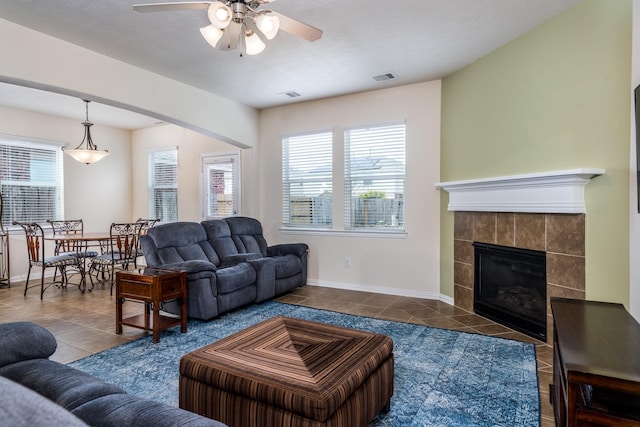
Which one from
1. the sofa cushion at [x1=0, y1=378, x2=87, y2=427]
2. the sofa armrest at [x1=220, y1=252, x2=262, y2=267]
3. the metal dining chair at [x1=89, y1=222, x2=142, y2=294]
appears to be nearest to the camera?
the sofa cushion at [x1=0, y1=378, x2=87, y2=427]

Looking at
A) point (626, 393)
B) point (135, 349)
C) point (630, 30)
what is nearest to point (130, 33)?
point (135, 349)

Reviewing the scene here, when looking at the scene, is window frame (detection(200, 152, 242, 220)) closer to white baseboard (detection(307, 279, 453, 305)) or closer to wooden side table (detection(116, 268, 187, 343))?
white baseboard (detection(307, 279, 453, 305))

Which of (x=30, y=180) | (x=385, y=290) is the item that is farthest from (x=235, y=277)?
(x=30, y=180)

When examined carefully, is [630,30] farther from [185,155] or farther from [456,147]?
[185,155]

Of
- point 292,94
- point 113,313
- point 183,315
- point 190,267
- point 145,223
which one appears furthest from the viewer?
point 145,223

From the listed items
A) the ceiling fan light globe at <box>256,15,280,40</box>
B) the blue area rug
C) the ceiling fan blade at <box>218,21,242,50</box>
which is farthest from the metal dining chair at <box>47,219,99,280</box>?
the ceiling fan light globe at <box>256,15,280,40</box>

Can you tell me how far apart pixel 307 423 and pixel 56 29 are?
3.63m

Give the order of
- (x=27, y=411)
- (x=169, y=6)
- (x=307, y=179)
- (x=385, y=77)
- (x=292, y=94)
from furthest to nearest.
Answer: (x=307, y=179) → (x=292, y=94) → (x=385, y=77) → (x=169, y=6) → (x=27, y=411)

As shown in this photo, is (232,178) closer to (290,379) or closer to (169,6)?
(169,6)

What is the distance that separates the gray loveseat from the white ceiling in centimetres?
243

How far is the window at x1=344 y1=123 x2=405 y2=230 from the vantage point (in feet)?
15.5

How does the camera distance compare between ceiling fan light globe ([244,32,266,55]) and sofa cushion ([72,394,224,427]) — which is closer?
sofa cushion ([72,394,224,427])

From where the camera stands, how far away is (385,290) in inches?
190

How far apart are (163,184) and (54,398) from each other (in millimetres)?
6217
